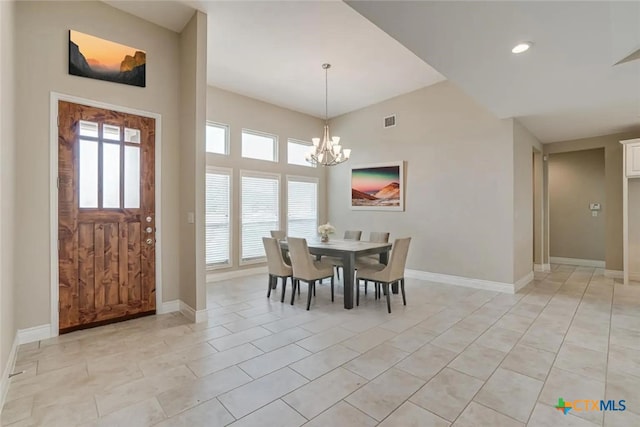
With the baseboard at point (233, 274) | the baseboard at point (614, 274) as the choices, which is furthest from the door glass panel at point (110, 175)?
the baseboard at point (614, 274)

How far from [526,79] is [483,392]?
321 cm

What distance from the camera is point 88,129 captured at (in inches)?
131

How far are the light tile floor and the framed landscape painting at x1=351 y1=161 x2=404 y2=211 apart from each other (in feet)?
8.82

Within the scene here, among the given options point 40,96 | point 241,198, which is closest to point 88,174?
point 40,96

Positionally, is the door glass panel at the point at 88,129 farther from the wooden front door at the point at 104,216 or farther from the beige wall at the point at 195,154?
the beige wall at the point at 195,154

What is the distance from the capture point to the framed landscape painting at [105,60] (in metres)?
3.24

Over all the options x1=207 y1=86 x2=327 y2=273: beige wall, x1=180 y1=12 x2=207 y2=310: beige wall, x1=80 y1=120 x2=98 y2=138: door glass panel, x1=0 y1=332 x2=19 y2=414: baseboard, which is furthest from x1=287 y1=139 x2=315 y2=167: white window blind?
x1=0 y1=332 x2=19 y2=414: baseboard

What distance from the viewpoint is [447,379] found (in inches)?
92.3

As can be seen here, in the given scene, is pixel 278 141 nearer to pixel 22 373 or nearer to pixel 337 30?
pixel 337 30

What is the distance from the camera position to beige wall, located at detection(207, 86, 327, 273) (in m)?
5.62

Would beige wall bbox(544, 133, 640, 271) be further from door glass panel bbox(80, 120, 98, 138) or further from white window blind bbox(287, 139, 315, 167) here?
door glass panel bbox(80, 120, 98, 138)

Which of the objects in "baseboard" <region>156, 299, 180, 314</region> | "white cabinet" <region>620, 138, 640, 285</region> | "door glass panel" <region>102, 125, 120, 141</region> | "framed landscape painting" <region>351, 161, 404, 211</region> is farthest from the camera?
"framed landscape painting" <region>351, 161, 404, 211</region>

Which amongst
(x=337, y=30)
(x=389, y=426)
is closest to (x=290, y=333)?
(x=389, y=426)

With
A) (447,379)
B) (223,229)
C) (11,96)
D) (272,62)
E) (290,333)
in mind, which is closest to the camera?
(447,379)
